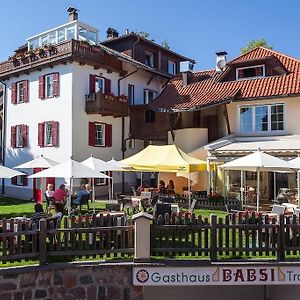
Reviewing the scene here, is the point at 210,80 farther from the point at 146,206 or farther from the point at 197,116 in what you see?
the point at 146,206

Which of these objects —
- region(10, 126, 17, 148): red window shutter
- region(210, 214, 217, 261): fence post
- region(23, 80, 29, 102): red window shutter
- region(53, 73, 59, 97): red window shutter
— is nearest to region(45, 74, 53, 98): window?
region(53, 73, 59, 97): red window shutter

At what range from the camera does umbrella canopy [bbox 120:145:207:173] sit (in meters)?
17.1

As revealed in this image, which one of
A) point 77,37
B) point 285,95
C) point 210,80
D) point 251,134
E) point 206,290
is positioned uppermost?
point 77,37

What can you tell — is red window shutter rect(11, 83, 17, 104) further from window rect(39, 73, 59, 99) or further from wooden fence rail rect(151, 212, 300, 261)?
wooden fence rail rect(151, 212, 300, 261)

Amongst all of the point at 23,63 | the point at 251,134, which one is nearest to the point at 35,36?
the point at 23,63

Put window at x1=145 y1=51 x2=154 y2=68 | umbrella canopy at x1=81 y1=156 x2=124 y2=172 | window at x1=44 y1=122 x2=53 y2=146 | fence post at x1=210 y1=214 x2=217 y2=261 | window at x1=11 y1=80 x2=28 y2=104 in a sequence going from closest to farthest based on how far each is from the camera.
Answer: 1. fence post at x1=210 y1=214 x2=217 y2=261
2. umbrella canopy at x1=81 y1=156 x2=124 y2=172
3. window at x1=44 y1=122 x2=53 y2=146
4. window at x1=11 y1=80 x2=28 y2=104
5. window at x1=145 y1=51 x2=154 y2=68

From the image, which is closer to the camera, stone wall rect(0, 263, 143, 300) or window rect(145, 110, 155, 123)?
stone wall rect(0, 263, 143, 300)

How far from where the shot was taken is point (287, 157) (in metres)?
18.5

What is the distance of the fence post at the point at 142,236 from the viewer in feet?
31.6

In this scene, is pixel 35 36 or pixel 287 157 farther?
pixel 35 36

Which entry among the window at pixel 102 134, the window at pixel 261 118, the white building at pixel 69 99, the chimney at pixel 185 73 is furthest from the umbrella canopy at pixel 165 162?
the chimney at pixel 185 73

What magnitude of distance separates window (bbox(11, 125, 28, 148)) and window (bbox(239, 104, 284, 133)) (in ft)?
47.8

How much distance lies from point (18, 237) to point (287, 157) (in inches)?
532

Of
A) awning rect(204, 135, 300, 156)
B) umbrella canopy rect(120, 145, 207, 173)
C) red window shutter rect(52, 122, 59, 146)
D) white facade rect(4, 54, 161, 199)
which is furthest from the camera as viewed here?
red window shutter rect(52, 122, 59, 146)
